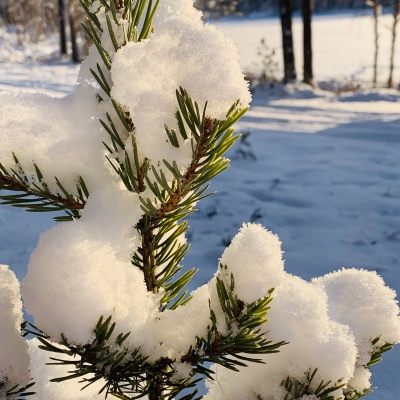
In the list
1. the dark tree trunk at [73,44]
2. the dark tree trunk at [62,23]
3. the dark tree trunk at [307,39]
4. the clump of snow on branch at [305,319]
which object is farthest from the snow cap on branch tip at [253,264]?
the dark tree trunk at [62,23]

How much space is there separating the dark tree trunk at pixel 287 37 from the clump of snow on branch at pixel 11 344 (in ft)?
39.2

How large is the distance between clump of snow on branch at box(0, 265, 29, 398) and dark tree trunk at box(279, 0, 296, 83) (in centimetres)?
1193

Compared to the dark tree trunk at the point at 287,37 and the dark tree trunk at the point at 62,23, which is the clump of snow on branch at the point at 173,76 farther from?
the dark tree trunk at the point at 62,23

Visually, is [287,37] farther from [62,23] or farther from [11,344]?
[11,344]

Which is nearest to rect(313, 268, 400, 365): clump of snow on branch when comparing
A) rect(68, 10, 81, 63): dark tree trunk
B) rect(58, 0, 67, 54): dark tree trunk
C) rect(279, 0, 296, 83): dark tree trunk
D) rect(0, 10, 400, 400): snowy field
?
rect(0, 10, 400, 400): snowy field

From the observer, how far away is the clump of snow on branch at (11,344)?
3.33ft

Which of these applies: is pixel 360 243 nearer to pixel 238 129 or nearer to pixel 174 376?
pixel 174 376

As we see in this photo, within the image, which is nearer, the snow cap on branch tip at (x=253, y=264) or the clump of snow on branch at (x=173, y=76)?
the clump of snow on branch at (x=173, y=76)

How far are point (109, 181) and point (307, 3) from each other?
40.1 ft

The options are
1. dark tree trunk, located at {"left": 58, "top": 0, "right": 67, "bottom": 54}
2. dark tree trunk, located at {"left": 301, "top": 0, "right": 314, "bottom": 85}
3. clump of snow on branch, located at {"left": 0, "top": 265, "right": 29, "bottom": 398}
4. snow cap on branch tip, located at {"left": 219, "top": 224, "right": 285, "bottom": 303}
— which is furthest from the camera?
dark tree trunk, located at {"left": 58, "top": 0, "right": 67, "bottom": 54}

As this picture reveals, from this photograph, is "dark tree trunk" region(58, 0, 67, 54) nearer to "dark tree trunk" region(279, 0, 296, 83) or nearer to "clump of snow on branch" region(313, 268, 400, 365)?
"dark tree trunk" region(279, 0, 296, 83)

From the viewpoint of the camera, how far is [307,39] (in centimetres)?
1227

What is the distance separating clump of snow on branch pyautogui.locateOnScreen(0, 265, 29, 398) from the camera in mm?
1015

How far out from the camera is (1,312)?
102cm
